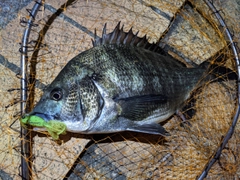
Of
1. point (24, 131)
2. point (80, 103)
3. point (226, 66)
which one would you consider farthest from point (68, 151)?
point (226, 66)

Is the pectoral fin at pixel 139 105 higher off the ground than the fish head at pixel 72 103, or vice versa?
the pectoral fin at pixel 139 105

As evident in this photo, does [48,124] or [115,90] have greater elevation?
[115,90]

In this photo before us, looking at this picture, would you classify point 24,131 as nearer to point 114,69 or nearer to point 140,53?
point 114,69

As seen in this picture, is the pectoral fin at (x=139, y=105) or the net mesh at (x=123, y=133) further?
the net mesh at (x=123, y=133)

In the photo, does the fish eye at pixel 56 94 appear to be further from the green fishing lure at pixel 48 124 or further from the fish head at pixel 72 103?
the green fishing lure at pixel 48 124

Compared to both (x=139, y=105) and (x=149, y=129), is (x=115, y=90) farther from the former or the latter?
(x=149, y=129)

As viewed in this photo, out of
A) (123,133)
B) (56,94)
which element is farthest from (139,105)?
(56,94)

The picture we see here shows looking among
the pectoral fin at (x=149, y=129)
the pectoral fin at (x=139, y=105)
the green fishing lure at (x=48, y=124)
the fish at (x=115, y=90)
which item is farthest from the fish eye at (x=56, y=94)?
the pectoral fin at (x=149, y=129)
